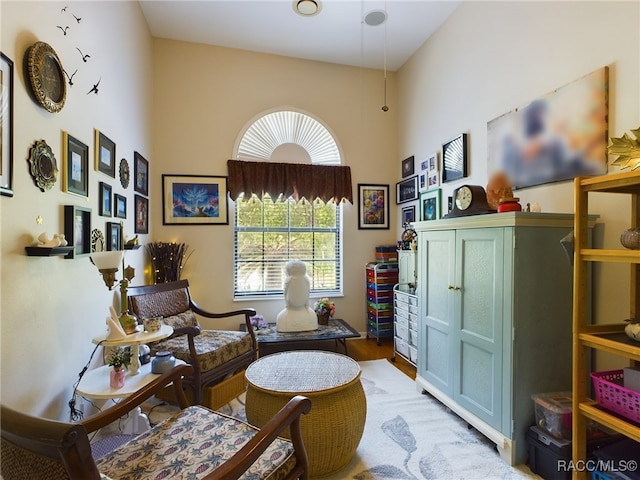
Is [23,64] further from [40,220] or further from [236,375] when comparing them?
[236,375]

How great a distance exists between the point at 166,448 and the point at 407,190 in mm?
3587

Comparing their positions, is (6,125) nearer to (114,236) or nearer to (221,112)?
(114,236)

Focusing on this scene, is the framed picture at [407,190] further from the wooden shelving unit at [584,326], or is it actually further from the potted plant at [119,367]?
the potted plant at [119,367]

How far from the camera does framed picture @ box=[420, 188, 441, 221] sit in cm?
350

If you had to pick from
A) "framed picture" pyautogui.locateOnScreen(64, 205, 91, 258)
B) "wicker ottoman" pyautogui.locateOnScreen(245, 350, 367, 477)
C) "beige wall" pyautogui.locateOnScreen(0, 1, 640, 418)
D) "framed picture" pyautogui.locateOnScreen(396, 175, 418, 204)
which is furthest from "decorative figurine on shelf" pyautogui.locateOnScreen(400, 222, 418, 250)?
"framed picture" pyautogui.locateOnScreen(64, 205, 91, 258)

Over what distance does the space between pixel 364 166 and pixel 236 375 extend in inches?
115

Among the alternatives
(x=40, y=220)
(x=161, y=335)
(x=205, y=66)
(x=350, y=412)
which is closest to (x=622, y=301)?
(x=350, y=412)

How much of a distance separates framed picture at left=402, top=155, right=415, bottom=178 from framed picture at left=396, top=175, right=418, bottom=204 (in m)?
0.08

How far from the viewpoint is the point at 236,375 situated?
108 inches

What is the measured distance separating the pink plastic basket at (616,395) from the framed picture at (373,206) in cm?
293

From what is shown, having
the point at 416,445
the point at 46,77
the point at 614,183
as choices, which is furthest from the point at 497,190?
the point at 46,77

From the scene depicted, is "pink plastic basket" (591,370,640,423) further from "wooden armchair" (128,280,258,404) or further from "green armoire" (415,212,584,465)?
"wooden armchair" (128,280,258,404)

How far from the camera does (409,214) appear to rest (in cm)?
409

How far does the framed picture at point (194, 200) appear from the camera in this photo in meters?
3.78
